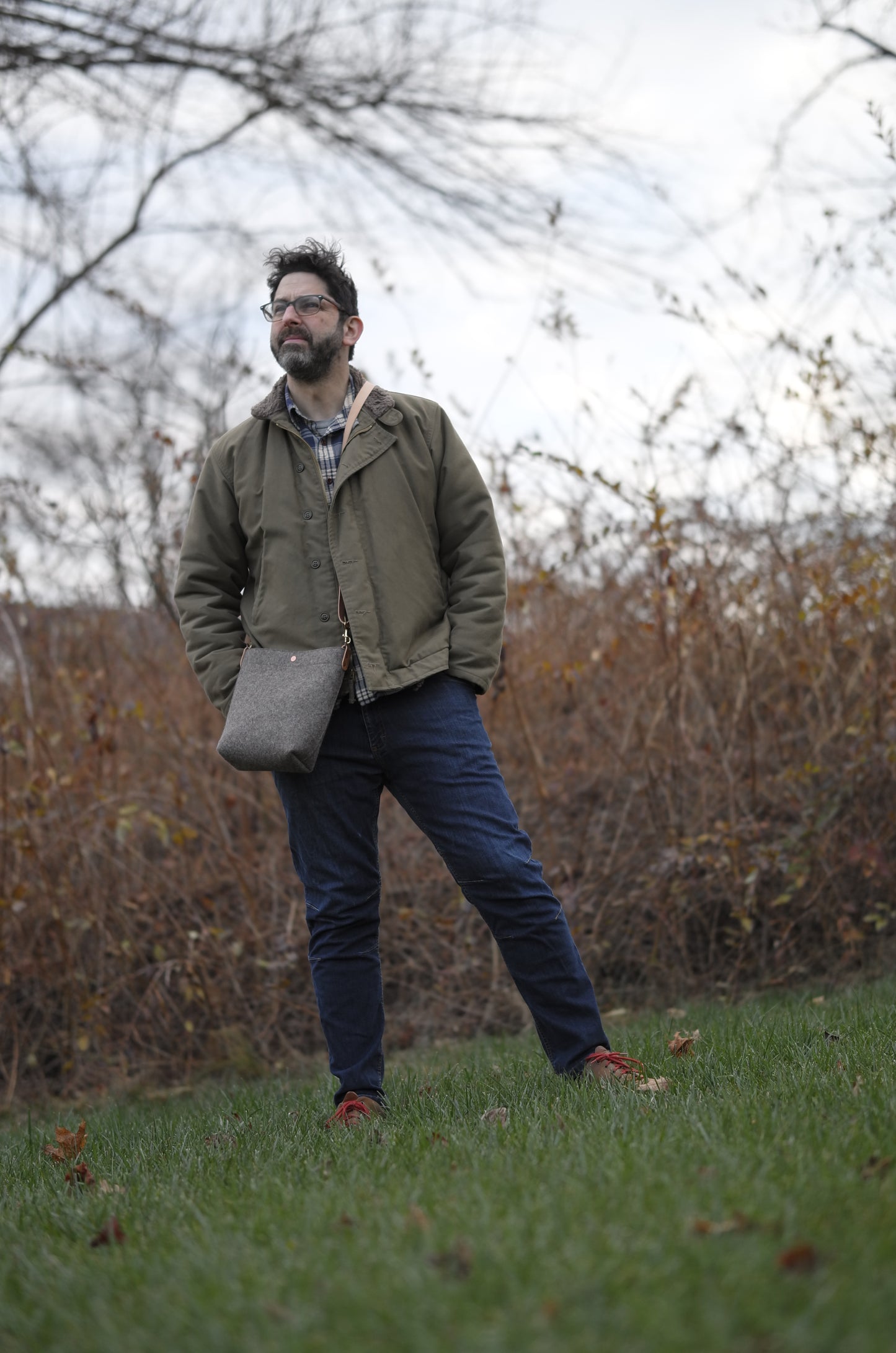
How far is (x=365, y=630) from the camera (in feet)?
11.2

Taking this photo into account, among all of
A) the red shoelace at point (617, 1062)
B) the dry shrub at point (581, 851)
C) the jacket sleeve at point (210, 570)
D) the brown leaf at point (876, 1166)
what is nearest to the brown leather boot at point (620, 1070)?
the red shoelace at point (617, 1062)

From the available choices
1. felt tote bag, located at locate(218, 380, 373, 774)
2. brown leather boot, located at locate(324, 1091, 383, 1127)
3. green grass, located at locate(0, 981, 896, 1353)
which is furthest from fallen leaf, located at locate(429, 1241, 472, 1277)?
felt tote bag, located at locate(218, 380, 373, 774)

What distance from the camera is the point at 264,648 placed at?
3535 millimetres

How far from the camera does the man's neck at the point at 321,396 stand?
3643 millimetres

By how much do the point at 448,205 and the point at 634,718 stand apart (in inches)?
116

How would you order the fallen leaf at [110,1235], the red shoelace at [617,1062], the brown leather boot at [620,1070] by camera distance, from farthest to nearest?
the red shoelace at [617,1062] → the brown leather boot at [620,1070] → the fallen leaf at [110,1235]

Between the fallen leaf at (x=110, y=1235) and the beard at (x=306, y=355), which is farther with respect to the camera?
the beard at (x=306, y=355)

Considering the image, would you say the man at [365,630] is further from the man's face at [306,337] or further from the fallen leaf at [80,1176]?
the fallen leaf at [80,1176]

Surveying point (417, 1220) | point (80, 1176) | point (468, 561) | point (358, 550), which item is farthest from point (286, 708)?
point (417, 1220)

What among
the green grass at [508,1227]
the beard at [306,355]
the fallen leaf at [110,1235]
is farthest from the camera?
→ the beard at [306,355]

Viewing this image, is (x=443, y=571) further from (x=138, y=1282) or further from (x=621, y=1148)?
(x=138, y=1282)

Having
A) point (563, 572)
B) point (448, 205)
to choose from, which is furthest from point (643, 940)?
point (448, 205)

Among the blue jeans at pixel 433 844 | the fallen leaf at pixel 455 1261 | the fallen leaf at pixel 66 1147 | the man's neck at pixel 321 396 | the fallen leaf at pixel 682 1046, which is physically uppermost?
the man's neck at pixel 321 396

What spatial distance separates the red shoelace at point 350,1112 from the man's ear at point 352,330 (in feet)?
7.15
